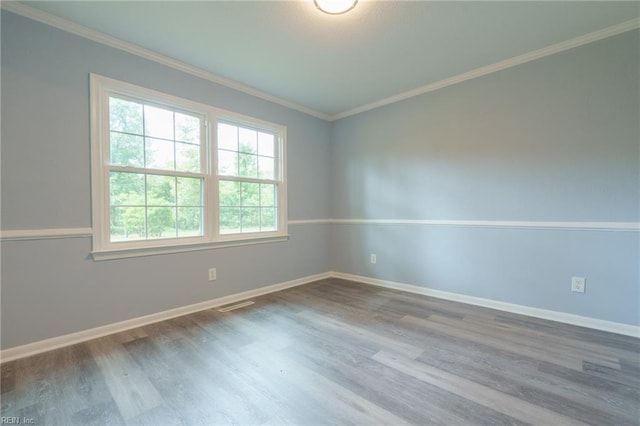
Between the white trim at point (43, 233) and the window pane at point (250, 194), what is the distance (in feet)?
4.77

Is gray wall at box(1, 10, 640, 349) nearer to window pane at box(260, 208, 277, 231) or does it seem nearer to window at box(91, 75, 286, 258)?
window at box(91, 75, 286, 258)

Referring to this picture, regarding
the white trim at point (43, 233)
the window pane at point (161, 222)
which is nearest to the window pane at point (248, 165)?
the window pane at point (161, 222)

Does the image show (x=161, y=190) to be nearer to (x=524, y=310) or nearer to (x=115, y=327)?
(x=115, y=327)

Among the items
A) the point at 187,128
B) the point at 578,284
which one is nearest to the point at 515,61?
the point at 578,284

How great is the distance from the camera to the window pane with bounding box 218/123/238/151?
3.03 metres

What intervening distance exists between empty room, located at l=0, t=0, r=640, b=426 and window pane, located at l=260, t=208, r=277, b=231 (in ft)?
0.47

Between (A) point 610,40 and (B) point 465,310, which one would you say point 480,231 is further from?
(A) point 610,40

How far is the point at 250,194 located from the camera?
3.33m

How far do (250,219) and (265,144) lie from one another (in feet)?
3.22

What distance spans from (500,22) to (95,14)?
3040 millimetres

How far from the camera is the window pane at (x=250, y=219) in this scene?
3.27 meters

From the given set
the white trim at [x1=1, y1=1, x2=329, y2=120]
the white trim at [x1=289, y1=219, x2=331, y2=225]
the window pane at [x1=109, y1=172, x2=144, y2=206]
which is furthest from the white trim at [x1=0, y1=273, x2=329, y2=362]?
the white trim at [x1=1, y1=1, x2=329, y2=120]

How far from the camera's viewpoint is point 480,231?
2.89m

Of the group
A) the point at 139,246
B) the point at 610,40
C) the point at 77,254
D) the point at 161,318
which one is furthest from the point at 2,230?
the point at 610,40
